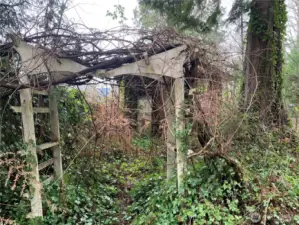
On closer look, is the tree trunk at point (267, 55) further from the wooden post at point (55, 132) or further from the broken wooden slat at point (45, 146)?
the broken wooden slat at point (45, 146)

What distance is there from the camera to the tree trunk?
19.7 ft

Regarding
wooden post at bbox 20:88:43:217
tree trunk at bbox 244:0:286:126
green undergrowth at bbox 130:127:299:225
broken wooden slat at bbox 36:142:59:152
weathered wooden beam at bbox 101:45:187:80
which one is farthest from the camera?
tree trunk at bbox 244:0:286:126

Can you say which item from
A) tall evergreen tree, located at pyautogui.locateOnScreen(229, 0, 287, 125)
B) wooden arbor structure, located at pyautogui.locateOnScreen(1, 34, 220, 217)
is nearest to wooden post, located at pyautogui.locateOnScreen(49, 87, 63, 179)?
wooden arbor structure, located at pyautogui.locateOnScreen(1, 34, 220, 217)

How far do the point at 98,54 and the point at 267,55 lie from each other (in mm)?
4504

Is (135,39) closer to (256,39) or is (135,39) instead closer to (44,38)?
(44,38)

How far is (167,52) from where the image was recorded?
131 inches

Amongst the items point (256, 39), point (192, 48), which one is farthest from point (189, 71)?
point (256, 39)

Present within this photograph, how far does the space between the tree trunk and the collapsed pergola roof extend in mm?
3220

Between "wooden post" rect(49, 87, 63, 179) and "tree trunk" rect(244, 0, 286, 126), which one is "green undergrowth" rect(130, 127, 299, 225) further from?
"tree trunk" rect(244, 0, 286, 126)

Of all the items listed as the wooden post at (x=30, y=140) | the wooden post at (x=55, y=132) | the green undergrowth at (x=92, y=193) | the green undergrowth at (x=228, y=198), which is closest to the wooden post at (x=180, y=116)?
the green undergrowth at (x=228, y=198)

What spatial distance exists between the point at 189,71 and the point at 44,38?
213cm

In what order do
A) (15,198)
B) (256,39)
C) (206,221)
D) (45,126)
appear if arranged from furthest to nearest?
(256,39) → (45,126) → (15,198) → (206,221)

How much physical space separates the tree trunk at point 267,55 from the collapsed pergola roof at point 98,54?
10.6 ft

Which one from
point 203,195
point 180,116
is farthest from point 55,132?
point 203,195
